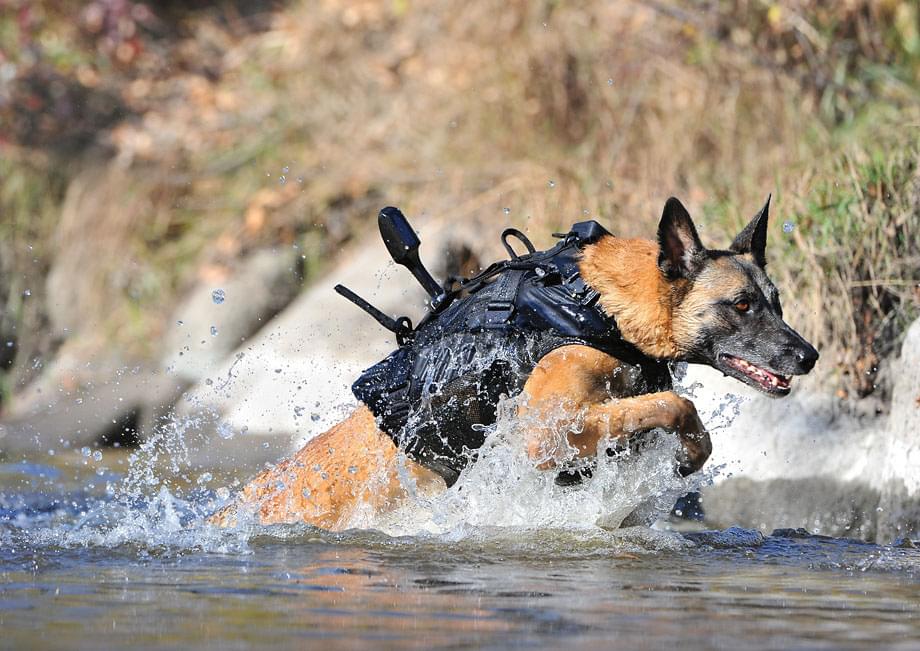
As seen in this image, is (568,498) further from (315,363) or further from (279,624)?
(315,363)

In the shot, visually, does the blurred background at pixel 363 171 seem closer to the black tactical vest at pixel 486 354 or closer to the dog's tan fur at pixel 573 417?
the dog's tan fur at pixel 573 417

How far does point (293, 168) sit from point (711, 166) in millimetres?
4411

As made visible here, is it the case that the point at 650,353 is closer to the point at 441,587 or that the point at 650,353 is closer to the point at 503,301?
the point at 503,301

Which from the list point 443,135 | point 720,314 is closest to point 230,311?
point 443,135

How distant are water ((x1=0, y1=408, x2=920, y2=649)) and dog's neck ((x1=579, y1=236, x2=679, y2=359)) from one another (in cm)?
44

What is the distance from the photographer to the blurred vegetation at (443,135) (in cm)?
756

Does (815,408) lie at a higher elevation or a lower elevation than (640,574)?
higher

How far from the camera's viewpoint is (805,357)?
15.7 feet

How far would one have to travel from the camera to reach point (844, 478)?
6535 millimetres

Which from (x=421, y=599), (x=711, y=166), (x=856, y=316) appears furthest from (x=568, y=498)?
(x=711, y=166)

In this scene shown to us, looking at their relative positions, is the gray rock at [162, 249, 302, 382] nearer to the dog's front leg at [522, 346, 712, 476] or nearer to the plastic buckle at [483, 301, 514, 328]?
the plastic buckle at [483, 301, 514, 328]

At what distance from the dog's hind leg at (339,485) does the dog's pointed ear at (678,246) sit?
1271 millimetres

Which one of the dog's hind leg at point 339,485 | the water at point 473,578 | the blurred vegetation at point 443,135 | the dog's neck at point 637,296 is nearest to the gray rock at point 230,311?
the blurred vegetation at point 443,135

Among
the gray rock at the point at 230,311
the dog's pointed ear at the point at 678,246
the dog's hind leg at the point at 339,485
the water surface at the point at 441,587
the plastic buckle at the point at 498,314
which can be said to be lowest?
the water surface at the point at 441,587
